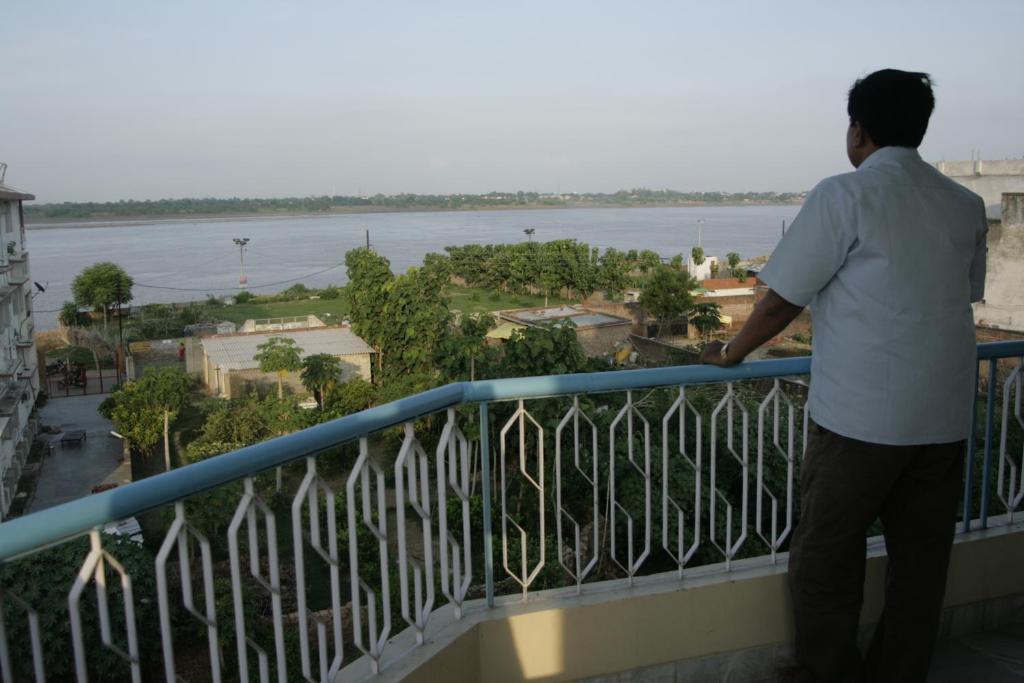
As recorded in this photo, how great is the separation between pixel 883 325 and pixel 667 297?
3172cm

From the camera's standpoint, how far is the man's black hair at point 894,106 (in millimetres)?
1616

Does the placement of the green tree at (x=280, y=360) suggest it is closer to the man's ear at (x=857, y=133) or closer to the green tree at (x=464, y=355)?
the green tree at (x=464, y=355)

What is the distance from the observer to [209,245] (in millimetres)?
145500

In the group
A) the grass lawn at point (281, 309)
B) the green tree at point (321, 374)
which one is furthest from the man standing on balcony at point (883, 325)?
the grass lawn at point (281, 309)

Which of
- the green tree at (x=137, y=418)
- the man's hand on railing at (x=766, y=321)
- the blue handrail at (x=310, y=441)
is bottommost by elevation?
the green tree at (x=137, y=418)

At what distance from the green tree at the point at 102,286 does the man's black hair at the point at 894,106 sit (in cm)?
4204

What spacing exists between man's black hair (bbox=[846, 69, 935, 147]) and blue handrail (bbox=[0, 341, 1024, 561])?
58 cm

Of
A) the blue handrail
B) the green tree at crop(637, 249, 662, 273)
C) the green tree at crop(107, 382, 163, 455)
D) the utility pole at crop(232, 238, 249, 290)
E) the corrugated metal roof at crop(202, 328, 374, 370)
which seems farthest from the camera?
the green tree at crop(637, 249, 662, 273)

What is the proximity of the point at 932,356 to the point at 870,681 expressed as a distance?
2.58ft

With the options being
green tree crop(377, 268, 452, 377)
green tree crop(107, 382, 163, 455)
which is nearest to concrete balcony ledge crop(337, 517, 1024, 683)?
green tree crop(107, 382, 163, 455)

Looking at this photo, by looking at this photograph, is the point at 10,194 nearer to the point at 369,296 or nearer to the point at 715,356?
the point at 369,296

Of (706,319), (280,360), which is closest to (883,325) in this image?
(280,360)

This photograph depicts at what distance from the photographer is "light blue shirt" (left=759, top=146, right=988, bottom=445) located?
1581 millimetres

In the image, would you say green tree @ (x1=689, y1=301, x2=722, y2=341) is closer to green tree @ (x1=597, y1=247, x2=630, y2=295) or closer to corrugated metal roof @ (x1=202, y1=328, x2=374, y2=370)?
corrugated metal roof @ (x1=202, y1=328, x2=374, y2=370)
